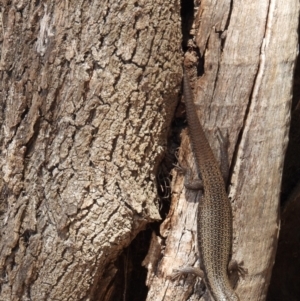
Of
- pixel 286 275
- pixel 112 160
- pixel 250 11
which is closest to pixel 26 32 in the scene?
pixel 112 160

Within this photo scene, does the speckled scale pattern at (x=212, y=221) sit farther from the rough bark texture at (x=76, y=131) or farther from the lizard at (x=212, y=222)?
the rough bark texture at (x=76, y=131)

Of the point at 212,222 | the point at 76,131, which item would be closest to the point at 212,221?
the point at 212,222

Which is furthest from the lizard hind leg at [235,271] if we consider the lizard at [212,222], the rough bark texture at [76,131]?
the rough bark texture at [76,131]

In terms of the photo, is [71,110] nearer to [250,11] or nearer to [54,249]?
[54,249]

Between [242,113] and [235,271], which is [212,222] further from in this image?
[242,113]

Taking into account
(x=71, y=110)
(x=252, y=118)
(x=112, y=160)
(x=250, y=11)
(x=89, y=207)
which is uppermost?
(x=250, y=11)

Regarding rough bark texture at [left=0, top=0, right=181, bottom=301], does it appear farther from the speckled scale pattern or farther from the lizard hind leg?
the lizard hind leg
